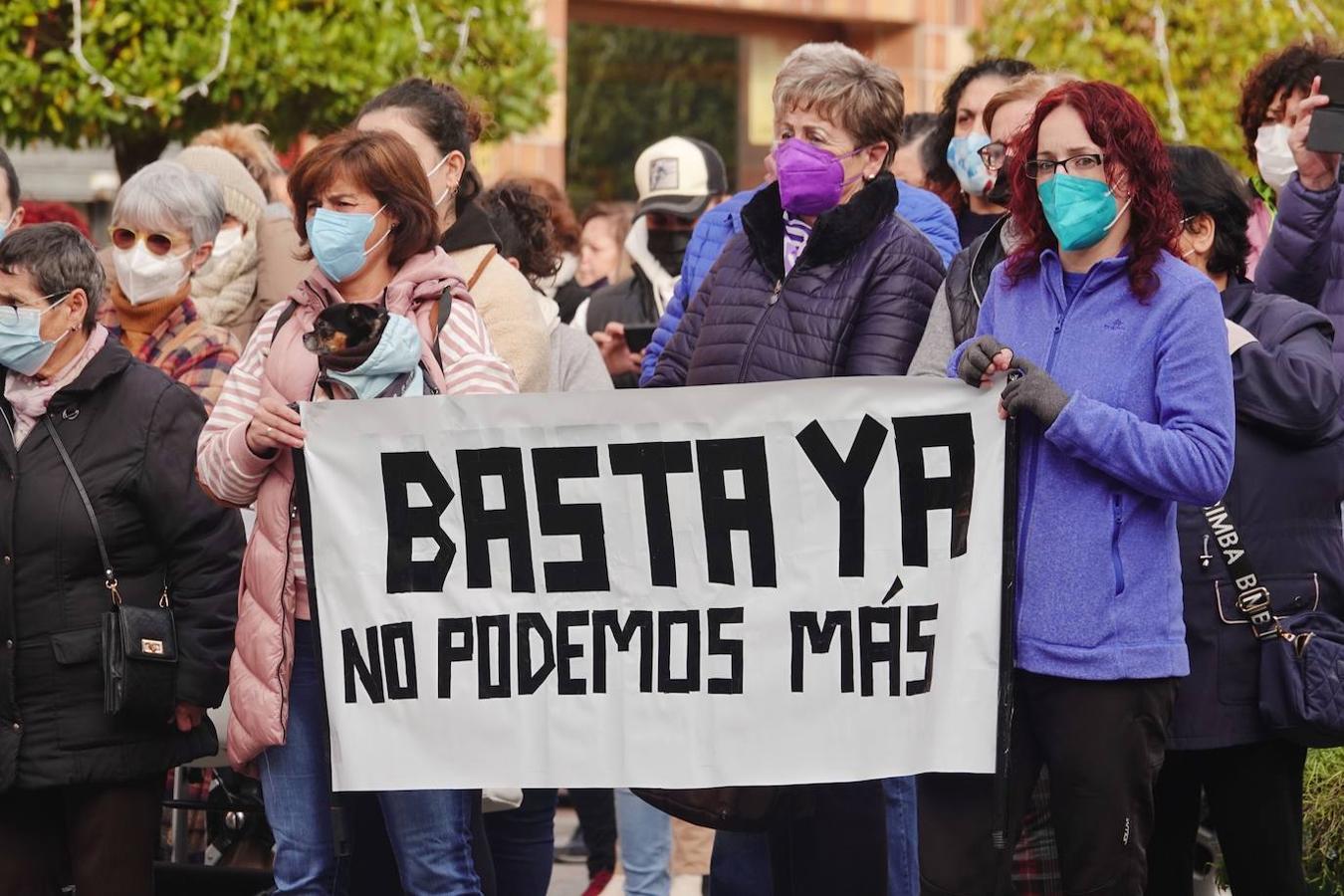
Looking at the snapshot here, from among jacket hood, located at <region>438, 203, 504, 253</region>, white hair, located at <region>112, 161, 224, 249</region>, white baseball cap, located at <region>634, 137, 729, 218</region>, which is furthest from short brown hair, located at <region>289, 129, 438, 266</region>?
white baseball cap, located at <region>634, 137, 729, 218</region>

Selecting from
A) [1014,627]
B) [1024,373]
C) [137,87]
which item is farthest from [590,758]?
[137,87]

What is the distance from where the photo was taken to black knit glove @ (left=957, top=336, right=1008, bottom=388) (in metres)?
4.26

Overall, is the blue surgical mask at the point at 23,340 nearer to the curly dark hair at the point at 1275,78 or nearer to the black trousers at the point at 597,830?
the black trousers at the point at 597,830

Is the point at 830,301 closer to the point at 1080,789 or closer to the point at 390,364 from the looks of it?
the point at 390,364

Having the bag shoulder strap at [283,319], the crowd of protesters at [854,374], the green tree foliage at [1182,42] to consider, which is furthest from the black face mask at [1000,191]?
the green tree foliage at [1182,42]

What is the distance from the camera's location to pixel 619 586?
4.66 meters

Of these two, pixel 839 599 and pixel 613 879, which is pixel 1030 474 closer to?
pixel 839 599

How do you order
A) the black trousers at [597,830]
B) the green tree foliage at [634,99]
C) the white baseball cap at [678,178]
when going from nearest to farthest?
the black trousers at [597,830] < the white baseball cap at [678,178] < the green tree foliage at [634,99]

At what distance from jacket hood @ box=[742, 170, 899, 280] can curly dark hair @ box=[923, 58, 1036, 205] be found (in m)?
1.33

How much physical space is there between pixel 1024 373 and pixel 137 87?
6443 mm

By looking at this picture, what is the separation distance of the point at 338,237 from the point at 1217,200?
79.4 inches

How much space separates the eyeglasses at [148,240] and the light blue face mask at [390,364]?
1.58 meters

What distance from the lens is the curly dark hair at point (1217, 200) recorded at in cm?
488

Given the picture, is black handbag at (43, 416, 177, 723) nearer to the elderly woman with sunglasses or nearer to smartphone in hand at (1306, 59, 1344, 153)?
the elderly woman with sunglasses
